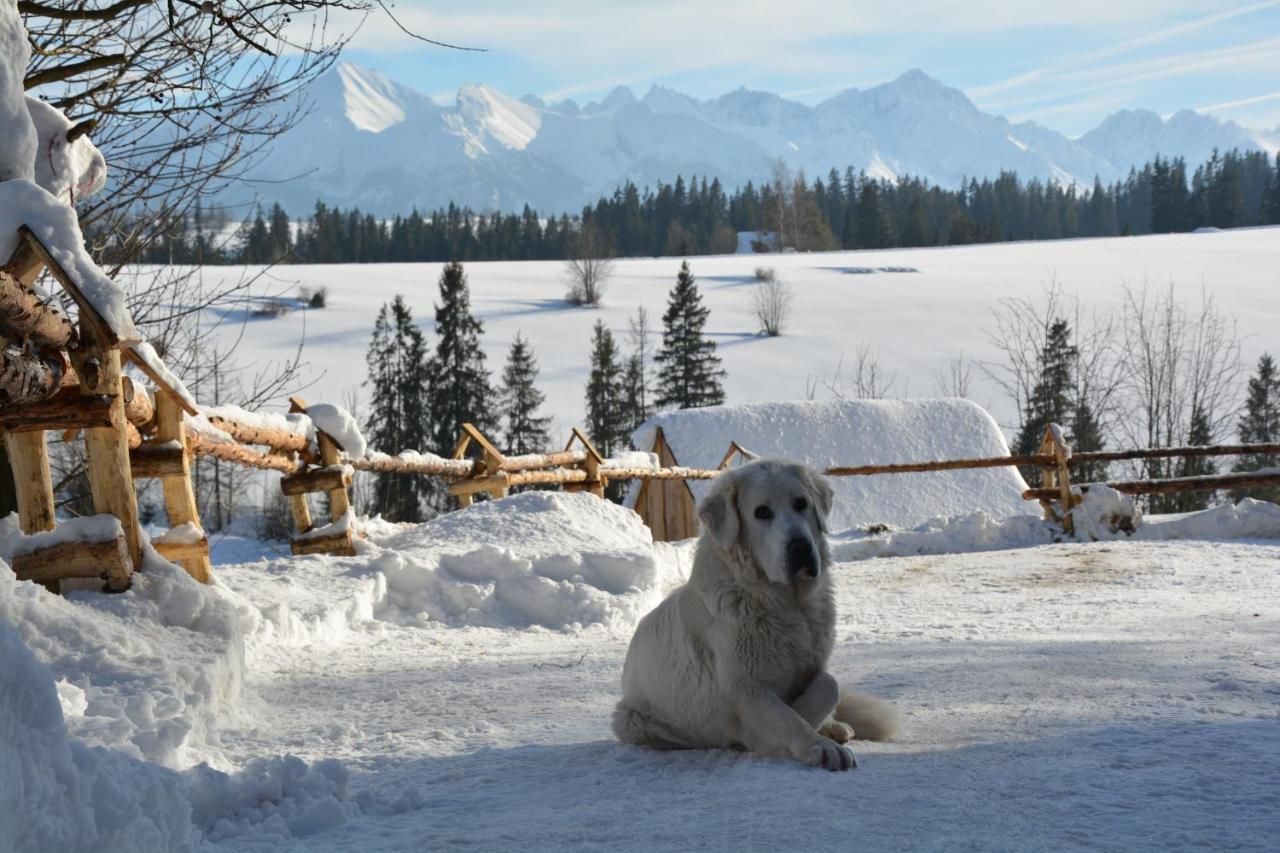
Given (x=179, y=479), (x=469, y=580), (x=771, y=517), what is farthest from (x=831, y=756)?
(x=469, y=580)

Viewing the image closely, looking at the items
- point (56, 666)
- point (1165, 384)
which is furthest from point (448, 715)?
point (1165, 384)

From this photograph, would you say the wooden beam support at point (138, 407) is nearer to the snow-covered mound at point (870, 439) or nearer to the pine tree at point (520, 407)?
the snow-covered mound at point (870, 439)

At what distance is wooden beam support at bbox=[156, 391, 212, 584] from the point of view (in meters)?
6.62

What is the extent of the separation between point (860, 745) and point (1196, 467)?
31852mm

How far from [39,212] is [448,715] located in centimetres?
324

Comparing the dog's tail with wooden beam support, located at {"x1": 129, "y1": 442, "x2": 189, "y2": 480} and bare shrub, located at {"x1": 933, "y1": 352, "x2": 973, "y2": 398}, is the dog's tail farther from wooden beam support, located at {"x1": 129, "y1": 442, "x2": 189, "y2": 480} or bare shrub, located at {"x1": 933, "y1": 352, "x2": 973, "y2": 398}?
bare shrub, located at {"x1": 933, "y1": 352, "x2": 973, "y2": 398}

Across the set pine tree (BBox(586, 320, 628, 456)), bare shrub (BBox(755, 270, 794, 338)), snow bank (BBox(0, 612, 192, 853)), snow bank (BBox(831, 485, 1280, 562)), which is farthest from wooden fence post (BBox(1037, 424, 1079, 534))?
bare shrub (BBox(755, 270, 794, 338))

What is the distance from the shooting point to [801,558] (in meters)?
4.25

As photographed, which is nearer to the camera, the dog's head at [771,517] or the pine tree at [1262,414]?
the dog's head at [771,517]

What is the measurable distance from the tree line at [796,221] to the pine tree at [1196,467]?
62914 mm

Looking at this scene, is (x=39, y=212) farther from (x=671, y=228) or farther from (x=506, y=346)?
(x=671, y=228)

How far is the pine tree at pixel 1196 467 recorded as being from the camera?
29.2 m

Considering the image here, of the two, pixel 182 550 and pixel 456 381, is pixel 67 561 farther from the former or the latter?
pixel 456 381

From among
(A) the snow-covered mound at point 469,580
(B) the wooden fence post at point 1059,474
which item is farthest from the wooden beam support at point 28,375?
(B) the wooden fence post at point 1059,474
